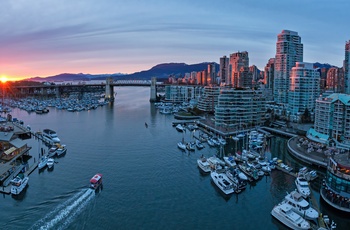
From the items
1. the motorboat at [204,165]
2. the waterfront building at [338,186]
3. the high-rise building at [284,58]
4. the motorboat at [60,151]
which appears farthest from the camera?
the high-rise building at [284,58]

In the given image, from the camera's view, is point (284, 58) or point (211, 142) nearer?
point (211, 142)

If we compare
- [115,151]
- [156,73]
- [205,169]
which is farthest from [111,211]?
[156,73]

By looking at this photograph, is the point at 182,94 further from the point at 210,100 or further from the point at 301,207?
the point at 301,207

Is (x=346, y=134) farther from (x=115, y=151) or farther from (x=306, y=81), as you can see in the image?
(x=115, y=151)

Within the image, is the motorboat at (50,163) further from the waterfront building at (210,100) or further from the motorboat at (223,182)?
the waterfront building at (210,100)

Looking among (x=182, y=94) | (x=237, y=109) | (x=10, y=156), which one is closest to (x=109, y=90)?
(x=182, y=94)

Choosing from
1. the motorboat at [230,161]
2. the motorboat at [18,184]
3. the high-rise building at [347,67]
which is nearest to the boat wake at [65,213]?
the motorboat at [18,184]

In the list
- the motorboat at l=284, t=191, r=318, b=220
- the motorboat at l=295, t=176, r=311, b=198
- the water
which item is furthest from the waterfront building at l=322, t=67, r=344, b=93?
the motorboat at l=284, t=191, r=318, b=220
